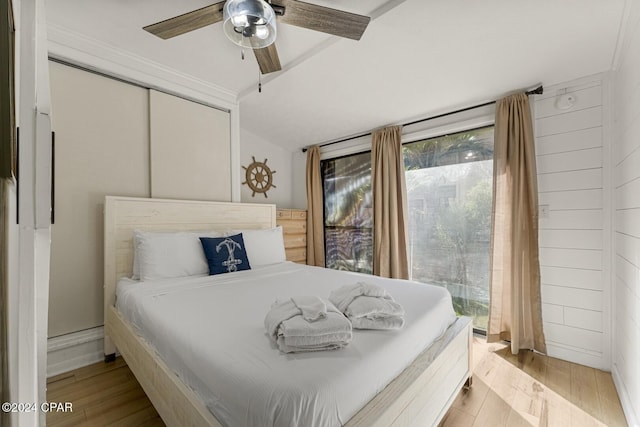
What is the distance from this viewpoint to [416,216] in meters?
3.15

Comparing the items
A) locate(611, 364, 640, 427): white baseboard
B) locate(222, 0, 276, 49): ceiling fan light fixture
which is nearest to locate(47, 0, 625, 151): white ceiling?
locate(222, 0, 276, 49): ceiling fan light fixture

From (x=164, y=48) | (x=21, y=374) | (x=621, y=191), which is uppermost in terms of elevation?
(x=164, y=48)

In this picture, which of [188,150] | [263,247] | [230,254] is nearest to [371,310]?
[230,254]

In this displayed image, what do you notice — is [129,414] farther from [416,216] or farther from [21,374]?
[416,216]

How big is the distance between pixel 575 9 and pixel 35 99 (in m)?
2.49

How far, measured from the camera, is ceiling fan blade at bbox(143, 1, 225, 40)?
4.81ft

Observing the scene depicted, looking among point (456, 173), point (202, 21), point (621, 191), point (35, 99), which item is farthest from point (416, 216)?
point (35, 99)

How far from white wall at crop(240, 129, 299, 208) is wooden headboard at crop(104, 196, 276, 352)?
873 millimetres

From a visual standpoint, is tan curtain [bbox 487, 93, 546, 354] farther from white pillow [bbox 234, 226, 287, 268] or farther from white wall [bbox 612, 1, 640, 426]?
white pillow [bbox 234, 226, 287, 268]

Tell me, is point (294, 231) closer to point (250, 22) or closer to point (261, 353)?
point (250, 22)

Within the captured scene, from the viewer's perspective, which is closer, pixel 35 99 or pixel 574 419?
pixel 35 99

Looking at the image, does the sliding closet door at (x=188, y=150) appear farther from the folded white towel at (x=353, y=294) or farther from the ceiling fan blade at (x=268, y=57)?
the folded white towel at (x=353, y=294)

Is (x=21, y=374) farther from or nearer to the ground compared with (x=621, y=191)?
nearer to the ground

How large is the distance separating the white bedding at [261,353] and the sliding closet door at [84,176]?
63cm
